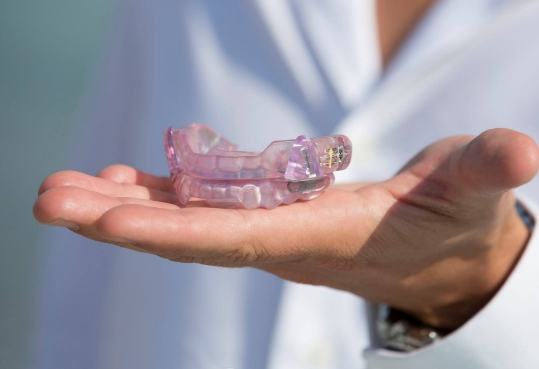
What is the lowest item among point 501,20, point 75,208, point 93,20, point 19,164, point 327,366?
point 327,366

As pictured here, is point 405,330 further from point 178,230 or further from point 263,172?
point 178,230

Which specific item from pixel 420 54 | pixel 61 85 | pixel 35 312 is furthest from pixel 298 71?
pixel 61 85

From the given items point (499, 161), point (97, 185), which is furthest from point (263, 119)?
point (499, 161)

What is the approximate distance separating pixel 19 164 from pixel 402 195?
0.74m

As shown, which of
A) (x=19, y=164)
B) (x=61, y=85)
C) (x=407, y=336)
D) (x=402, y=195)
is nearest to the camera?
(x=402, y=195)

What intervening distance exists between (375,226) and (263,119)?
1.25 ft

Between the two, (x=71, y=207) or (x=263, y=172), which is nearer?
(x=71, y=207)

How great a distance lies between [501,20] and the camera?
93cm

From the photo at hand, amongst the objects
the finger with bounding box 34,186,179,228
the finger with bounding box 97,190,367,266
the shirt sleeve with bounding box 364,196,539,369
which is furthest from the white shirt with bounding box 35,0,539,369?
the finger with bounding box 34,186,179,228

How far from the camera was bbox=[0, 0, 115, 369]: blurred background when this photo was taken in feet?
3.57

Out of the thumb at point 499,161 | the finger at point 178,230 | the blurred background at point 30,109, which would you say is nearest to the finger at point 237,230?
the finger at point 178,230

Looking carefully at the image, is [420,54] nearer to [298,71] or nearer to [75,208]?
[298,71]

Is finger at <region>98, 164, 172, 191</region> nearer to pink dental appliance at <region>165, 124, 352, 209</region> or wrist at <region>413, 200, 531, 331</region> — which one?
pink dental appliance at <region>165, 124, 352, 209</region>

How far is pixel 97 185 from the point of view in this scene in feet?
2.16
